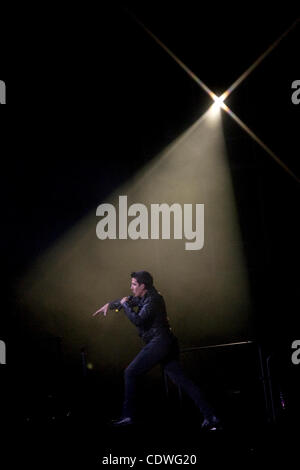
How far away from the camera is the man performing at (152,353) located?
6.45 m

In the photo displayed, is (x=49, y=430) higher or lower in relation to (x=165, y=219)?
lower

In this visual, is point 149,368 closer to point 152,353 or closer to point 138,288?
point 152,353

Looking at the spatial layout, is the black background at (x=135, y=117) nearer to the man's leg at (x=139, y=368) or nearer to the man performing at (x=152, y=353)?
the man performing at (x=152, y=353)

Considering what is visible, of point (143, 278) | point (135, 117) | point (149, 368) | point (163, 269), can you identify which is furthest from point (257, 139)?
point (149, 368)

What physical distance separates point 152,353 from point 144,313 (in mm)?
489

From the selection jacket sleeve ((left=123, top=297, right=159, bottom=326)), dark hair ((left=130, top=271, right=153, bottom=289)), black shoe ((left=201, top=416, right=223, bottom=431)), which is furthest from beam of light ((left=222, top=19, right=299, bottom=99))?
black shoe ((left=201, top=416, right=223, bottom=431))

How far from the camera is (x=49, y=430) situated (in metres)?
6.43

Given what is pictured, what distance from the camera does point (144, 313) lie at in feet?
21.6

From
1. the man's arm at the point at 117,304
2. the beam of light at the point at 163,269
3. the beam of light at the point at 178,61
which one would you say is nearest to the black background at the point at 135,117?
the beam of light at the point at 178,61

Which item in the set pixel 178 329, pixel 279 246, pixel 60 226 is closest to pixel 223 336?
pixel 178 329
